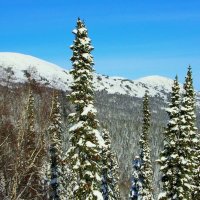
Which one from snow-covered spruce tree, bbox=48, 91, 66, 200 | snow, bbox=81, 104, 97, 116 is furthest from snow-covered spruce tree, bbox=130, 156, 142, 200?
snow, bbox=81, 104, 97, 116

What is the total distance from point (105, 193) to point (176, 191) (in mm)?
20952

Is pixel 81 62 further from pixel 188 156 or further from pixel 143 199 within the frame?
pixel 143 199

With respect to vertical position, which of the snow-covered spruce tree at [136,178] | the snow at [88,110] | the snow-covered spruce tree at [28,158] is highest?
the snow at [88,110]

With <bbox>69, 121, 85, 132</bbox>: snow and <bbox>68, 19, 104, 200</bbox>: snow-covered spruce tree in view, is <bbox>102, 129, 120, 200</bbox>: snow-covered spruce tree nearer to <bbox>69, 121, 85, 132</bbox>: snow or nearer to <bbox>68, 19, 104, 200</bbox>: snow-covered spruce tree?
<bbox>68, 19, 104, 200</bbox>: snow-covered spruce tree

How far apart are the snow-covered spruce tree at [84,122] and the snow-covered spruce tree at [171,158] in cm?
905

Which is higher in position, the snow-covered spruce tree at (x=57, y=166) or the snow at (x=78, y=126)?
the snow at (x=78, y=126)

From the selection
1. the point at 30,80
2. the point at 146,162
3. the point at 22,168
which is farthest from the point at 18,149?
the point at 146,162

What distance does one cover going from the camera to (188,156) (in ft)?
112

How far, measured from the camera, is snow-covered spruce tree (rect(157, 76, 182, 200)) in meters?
33.3

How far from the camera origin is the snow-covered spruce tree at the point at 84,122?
84.1ft

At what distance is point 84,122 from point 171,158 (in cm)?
1037

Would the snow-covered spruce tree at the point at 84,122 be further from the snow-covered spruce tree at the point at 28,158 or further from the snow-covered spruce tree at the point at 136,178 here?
the snow-covered spruce tree at the point at 136,178

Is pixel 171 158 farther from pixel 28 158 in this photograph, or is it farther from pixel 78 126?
pixel 28 158

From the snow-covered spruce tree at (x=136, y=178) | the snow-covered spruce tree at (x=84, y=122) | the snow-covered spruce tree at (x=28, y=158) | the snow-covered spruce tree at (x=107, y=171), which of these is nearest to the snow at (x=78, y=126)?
the snow-covered spruce tree at (x=84, y=122)
